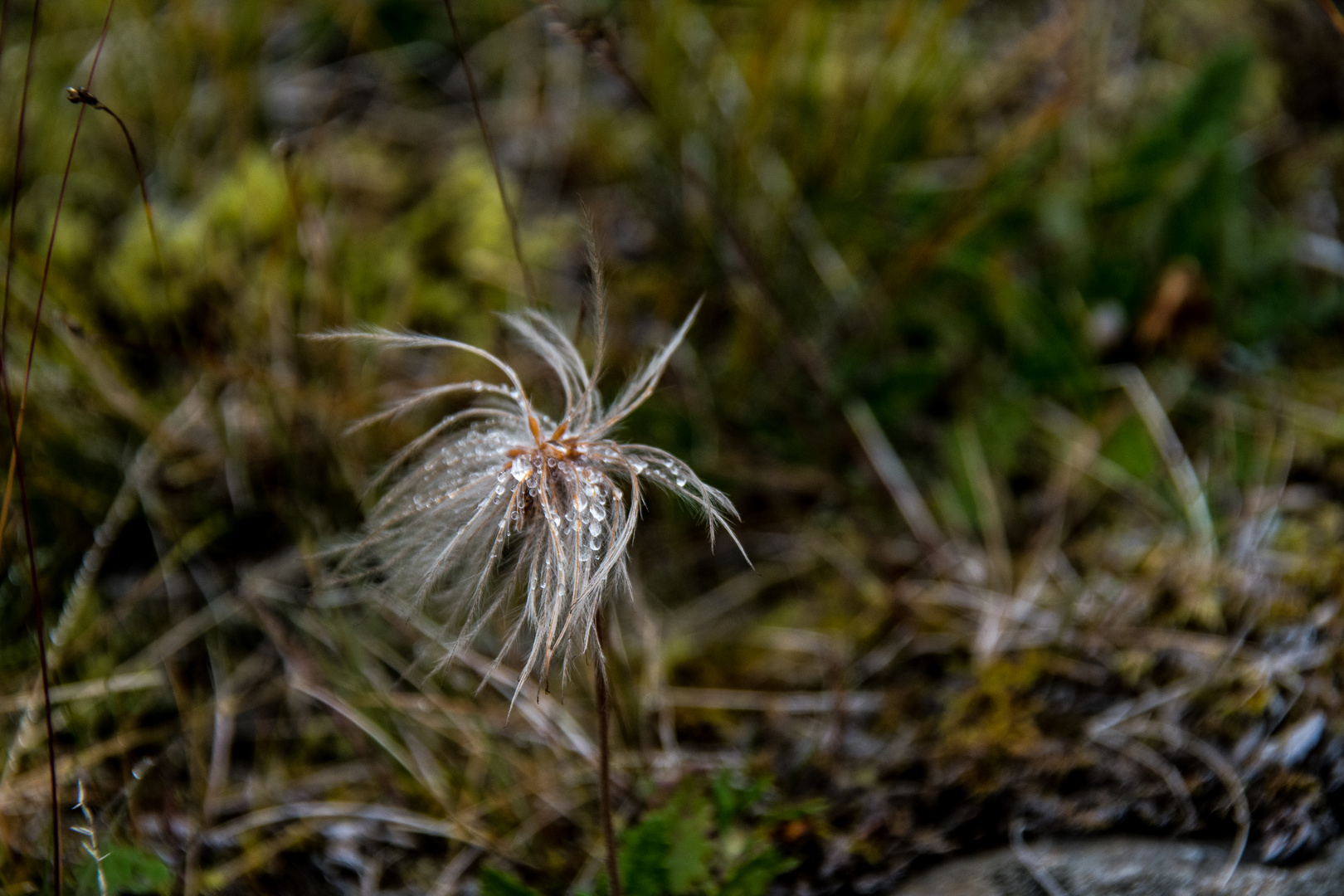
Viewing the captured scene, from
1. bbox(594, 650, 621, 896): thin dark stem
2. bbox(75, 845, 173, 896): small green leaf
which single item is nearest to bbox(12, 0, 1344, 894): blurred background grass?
bbox(75, 845, 173, 896): small green leaf

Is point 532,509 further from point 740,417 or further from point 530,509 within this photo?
point 740,417

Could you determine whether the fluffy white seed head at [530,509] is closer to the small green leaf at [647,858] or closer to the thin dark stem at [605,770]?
the thin dark stem at [605,770]

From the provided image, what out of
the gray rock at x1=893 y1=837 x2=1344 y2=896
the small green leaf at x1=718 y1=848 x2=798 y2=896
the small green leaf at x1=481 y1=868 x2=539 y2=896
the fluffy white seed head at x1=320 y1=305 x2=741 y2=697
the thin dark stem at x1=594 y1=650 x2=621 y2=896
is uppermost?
the fluffy white seed head at x1=320 y1=305 x2=741 y2=697

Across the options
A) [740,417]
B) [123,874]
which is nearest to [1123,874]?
[740,417]

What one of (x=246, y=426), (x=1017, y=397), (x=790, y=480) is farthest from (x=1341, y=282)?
(x=246, y=426)

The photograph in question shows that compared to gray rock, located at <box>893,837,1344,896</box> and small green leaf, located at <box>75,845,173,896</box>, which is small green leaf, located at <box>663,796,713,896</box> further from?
small green leaf, located at <box>75,845,173,896</box>
